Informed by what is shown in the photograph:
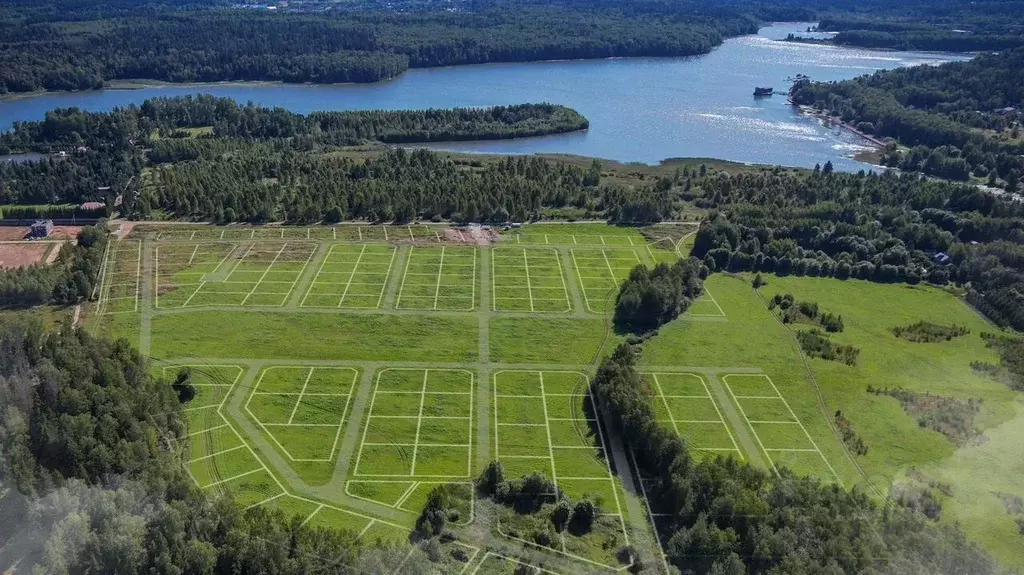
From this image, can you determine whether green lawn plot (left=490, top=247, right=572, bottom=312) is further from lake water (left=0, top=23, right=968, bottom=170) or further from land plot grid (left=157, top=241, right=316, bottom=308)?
lake water (left=0, top=23, right=968, bottom=170)

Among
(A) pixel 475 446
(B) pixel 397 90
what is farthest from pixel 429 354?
(B) pixel 397 90

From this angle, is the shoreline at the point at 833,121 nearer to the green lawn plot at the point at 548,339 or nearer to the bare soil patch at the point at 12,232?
the green lawn plot at the point at 548,339

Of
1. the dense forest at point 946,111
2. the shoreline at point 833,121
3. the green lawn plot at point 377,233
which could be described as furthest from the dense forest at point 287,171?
the shoreline at point 833,121

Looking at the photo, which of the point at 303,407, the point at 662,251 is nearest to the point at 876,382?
the point at 662,251

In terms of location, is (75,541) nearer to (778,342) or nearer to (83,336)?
(83,336)

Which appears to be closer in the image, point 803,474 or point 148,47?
point 803,474

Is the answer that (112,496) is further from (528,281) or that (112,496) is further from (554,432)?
(528,281)
